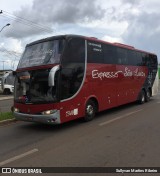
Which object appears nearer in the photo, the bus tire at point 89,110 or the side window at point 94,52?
the bus tire at point 89,110

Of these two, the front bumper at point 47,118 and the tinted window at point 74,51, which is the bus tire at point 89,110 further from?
the front bumper at point 47,118

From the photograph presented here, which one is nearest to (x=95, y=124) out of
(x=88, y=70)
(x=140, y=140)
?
(x=88, y=70)

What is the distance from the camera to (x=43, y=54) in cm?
1152

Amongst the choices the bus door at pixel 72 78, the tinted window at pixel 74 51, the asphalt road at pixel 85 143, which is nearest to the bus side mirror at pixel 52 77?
the bus door at pixel 72 78

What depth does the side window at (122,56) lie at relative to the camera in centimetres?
1565

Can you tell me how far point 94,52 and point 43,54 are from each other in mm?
2513

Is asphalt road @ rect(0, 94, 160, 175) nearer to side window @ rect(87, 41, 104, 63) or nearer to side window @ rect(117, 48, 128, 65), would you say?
side window @ rect(87, 41, 104, 63)

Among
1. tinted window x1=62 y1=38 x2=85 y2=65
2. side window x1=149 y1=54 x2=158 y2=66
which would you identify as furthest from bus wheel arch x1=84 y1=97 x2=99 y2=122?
side window x1=149 y1=54 x2=158 y2=66

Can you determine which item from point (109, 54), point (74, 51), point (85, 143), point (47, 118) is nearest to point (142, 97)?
point (109, 54)

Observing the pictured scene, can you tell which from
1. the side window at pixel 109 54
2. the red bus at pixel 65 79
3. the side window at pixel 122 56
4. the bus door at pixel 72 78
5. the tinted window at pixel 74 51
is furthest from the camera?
the side window at pixel 122 56

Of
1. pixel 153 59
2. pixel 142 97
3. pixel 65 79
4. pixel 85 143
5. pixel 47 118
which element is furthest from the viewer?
pixel 153 59

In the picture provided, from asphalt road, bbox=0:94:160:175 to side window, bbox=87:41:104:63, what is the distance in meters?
2.44

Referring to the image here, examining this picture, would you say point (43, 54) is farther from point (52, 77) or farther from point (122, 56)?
point (122, 56)

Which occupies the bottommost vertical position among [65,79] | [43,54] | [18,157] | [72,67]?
[18,157]
